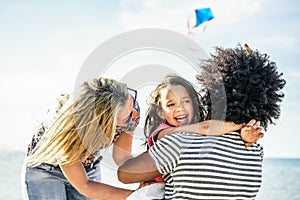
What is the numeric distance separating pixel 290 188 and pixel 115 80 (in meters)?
13.8

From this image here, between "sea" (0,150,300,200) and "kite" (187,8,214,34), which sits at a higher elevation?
"kite" (187,8,214,34)

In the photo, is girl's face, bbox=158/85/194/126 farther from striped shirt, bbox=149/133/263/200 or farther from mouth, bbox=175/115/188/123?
striped shirt, bbox=149/133/263/200

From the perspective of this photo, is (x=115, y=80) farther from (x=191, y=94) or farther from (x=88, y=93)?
(x=191, y=94)

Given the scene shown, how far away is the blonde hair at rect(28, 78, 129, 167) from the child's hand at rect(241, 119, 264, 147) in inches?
27.3

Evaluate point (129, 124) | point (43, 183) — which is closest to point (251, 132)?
point (129, 124)

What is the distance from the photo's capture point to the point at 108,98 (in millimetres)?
2299

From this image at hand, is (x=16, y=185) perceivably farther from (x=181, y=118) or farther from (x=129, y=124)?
(x=181, y=118)

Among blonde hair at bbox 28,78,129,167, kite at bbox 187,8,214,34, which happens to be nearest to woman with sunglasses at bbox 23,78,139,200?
blonde hair at bbox 28,78,129,167

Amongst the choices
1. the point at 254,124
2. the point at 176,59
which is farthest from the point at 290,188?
the point at 254,124

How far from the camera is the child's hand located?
1.86 m

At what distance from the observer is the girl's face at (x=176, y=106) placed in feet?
7.93

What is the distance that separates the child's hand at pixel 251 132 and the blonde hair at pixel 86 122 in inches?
27.3

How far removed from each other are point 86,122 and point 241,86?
79 centimetres

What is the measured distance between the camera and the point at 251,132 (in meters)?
1.86
